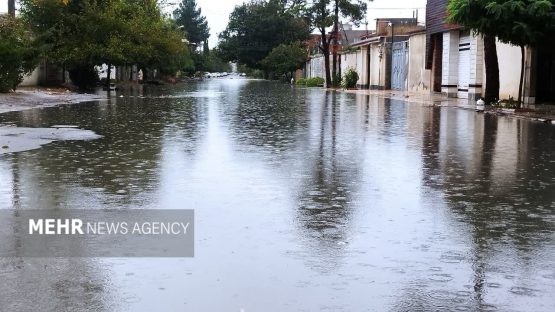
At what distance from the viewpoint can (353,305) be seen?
4.69 m

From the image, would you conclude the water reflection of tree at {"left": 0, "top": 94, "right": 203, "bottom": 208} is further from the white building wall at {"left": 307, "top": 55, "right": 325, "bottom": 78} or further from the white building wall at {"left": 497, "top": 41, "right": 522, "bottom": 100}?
the white building wall at {"left": 307, "top": 55, "right": 325, "bottom": 78}

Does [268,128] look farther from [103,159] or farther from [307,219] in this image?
[307,219]

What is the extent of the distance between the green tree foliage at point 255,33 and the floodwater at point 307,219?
98919 mm

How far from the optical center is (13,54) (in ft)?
98.1

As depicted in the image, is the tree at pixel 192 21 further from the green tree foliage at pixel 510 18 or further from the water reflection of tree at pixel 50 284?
the water reflection of tree at pixel 50 284

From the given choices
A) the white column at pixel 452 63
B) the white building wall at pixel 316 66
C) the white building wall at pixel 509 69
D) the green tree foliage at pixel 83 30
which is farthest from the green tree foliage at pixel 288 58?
the white building wall at pixel 509 69

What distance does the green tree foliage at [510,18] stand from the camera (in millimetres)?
22328

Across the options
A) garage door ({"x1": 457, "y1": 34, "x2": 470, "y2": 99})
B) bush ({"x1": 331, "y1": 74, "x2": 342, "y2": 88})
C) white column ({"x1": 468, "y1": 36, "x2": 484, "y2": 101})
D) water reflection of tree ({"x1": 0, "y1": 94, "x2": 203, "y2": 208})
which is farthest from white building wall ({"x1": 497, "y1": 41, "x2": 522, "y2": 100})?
bush ({"x1": 331, "y1": 74, "x2": 342, "y2": 88})

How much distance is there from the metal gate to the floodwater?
3495cm

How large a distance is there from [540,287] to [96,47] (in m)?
39.8

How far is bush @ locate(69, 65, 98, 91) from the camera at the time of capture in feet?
155

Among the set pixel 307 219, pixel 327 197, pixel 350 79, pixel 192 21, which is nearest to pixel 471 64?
pixel 350 79

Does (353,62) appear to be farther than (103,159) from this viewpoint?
Yes

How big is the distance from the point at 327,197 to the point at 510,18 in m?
16.4
